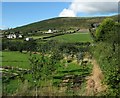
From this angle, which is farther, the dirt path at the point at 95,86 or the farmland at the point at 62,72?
the dirt path at the point at 95,86

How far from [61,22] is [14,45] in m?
68.4

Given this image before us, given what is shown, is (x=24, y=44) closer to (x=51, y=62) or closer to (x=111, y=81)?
(x=51, y=62)

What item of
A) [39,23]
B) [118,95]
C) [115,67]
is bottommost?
[118,95]

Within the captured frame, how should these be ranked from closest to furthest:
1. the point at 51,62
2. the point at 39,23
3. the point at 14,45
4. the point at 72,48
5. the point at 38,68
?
the point at 38,68, the point at 51,62, the point at 72,48, the point at 14,45, the point at 39,23

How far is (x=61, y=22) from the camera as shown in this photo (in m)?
114

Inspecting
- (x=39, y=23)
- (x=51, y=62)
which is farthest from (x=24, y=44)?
(x=39, y=23)

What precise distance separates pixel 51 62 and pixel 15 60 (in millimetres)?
19293

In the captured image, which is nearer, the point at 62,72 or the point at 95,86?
the point at 95,86

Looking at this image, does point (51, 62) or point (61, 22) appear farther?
point (61, 22)

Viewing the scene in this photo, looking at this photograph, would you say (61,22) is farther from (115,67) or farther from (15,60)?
(115,67)

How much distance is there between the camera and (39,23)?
11381cm

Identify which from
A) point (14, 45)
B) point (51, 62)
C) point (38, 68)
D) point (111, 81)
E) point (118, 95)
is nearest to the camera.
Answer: point (118, 95)

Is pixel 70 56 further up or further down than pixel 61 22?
further down

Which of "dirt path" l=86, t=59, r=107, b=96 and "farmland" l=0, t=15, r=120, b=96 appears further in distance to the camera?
"dirt path" l=86, t=59, r=107, b=96
